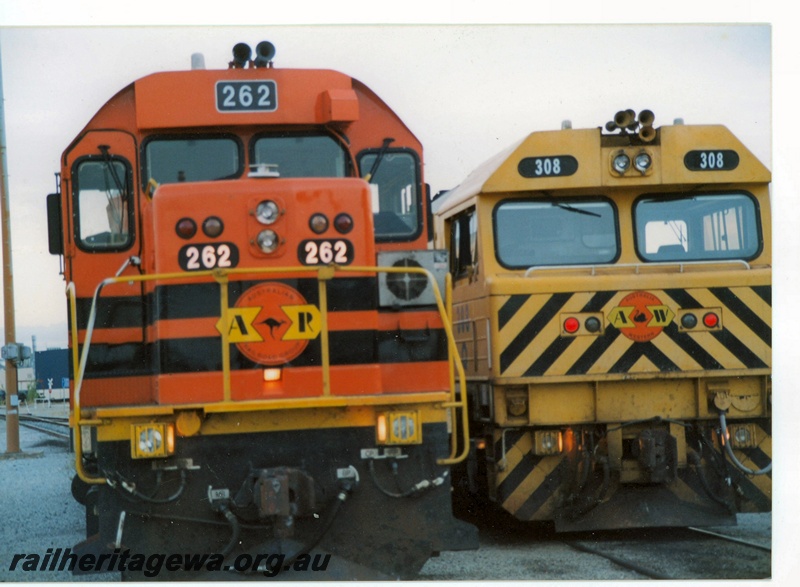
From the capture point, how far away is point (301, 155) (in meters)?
7.08

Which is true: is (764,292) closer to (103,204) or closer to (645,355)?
(645,355)

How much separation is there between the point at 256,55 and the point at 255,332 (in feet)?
6.27

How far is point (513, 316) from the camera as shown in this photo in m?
8.42

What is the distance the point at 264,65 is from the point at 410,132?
1072mm

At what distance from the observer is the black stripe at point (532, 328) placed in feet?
27.6

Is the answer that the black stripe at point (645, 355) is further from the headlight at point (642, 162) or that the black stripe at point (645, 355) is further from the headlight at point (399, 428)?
the headlight at point (399, 428)

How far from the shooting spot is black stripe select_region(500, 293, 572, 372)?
27.6 feet

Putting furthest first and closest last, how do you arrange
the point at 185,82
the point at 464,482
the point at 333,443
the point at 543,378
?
1. the point at 464,482
2. the point at 543,378
3. the point at 185,82
4. the point at 333,443

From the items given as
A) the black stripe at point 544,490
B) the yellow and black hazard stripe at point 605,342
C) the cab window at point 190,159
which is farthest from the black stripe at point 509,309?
the cab window at point 190,159

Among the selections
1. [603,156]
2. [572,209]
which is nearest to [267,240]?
[572,209]

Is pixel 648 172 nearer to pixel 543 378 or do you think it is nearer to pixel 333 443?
pixel 543 378

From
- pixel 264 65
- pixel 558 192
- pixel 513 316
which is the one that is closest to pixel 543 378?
pixel 513 316

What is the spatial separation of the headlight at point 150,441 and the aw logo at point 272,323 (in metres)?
0.68

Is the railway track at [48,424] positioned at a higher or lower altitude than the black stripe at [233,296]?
lower
